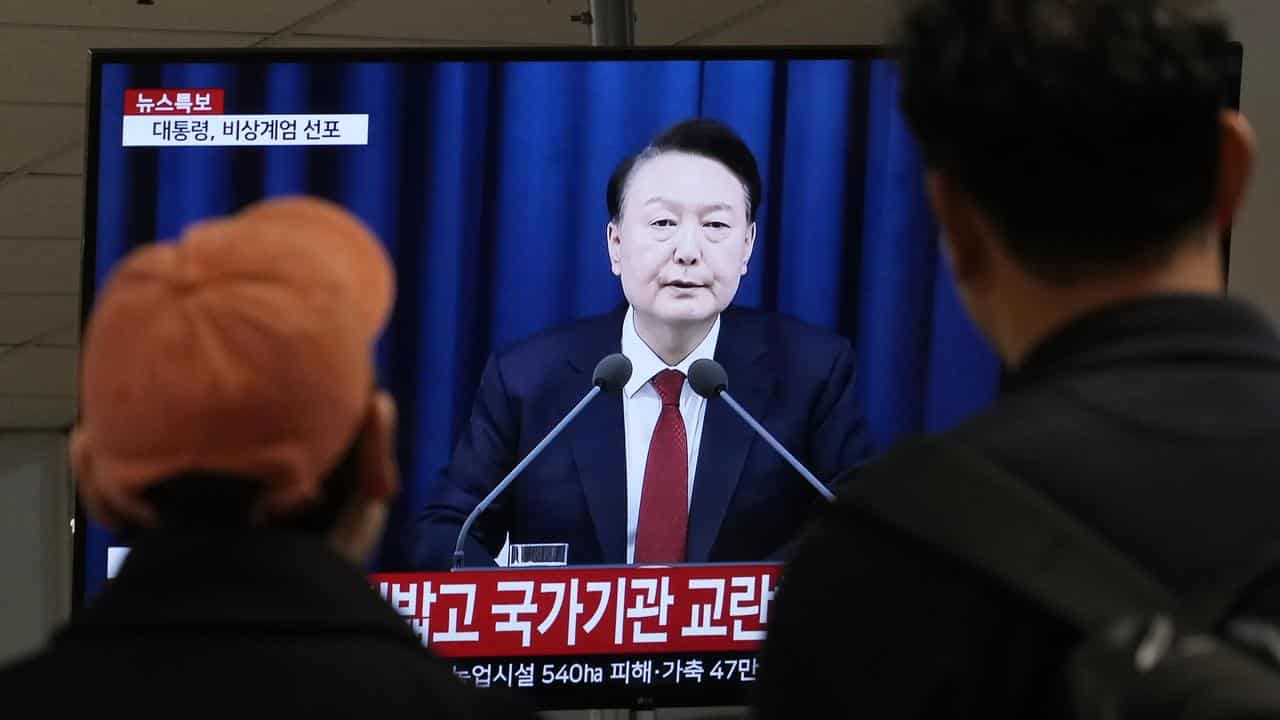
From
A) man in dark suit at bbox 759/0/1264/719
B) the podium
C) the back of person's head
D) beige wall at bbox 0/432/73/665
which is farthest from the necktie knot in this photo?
beige wall at bbox 0/432/73/665

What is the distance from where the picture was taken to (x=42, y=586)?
36.0 ft

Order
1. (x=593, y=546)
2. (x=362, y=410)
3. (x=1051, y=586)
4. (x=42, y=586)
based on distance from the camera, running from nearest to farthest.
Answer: (x=1051, y=586), (x=362, y=410), (x=593, y=546), (x=42, y=586)

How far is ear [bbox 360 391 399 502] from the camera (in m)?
1.13

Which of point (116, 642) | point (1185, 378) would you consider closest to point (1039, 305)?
point (1185, 378)

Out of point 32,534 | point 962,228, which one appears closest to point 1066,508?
point 962,228

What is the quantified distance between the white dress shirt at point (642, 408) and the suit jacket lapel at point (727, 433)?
0.01 meters

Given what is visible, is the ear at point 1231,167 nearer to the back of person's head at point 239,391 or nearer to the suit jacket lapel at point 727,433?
the back of person's head at point 239,391

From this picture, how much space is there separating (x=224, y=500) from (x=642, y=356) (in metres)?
1.61

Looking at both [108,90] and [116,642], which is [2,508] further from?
[116,642]

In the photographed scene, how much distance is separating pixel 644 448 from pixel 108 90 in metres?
0.92

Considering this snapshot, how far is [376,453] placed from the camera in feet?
3.71

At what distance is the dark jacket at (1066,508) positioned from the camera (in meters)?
0.88
